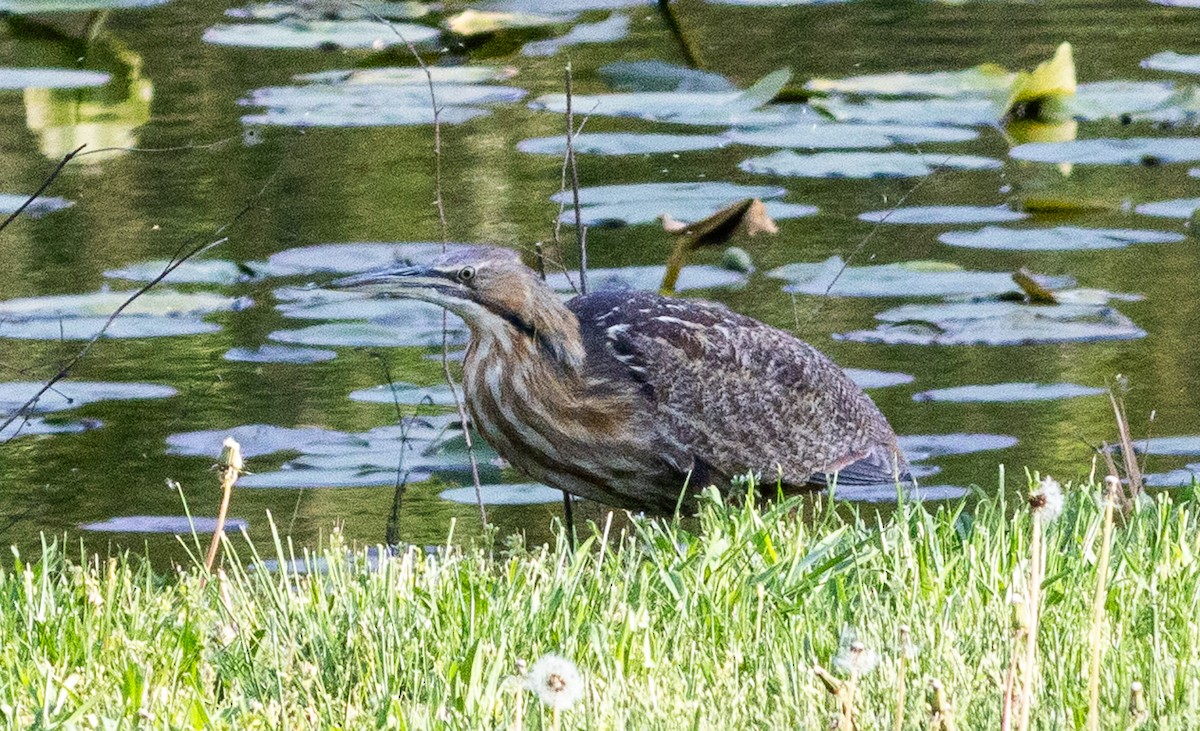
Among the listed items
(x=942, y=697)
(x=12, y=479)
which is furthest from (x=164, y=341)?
(x=942, y=697)

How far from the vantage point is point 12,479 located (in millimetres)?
5258

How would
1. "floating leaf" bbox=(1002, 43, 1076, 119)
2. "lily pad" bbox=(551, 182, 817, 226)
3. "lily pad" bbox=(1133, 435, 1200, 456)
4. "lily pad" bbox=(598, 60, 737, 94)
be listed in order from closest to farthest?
"lily pad" bbox=(1133, 435, 1200, 456), "lily pad" bbox=(551, 182, 817, 226), "floating leaf" bbox=(1002, 43, 1076, 119), "lily pad" bbox=(598, 60, 737, 94)

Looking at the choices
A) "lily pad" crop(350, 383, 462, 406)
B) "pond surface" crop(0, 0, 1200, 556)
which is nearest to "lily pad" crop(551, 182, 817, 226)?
"pond surface" crop(0, 0, 1200, 556)

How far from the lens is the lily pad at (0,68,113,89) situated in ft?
29.4

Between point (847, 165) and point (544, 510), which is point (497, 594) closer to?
point (544, 510)

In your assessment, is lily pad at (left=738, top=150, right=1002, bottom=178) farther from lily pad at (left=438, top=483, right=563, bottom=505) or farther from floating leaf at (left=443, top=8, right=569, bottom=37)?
floating leaf at (left=443, top=8, right=569, bottom=37)

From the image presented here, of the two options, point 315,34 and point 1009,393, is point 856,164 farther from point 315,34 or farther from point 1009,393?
point 315,34

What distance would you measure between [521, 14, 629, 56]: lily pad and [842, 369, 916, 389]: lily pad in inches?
168

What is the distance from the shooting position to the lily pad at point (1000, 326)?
601cm

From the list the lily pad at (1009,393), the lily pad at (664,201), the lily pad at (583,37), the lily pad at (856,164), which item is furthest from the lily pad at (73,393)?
the lily pad at (583,37)

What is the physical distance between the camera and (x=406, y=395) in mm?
5699

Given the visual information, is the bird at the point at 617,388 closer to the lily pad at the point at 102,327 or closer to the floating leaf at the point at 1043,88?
the lily pad at the point at 102,327

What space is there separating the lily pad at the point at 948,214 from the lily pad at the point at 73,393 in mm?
2515

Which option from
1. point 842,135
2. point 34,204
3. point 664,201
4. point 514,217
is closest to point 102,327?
point 34,204
